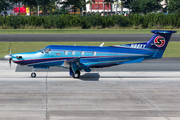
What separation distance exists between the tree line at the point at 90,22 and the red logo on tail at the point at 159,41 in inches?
1759

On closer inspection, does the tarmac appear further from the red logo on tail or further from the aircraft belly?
the red logo on tail

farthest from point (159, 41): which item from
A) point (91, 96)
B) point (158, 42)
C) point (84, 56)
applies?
point (91, 96)

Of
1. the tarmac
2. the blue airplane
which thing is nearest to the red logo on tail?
the blue airplane

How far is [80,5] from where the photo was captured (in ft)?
371

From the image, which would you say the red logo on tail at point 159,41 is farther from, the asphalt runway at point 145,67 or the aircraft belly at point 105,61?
the asphalt runway at point 145,67

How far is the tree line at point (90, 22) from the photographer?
6328cm

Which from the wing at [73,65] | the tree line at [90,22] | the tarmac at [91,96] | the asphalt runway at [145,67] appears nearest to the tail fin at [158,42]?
the tarmac at [91,96]

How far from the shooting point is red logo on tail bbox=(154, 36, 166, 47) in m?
20.1

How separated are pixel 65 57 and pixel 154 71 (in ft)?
24.6

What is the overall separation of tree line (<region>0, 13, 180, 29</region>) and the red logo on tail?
1759 inches

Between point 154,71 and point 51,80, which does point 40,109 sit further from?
point 154,71

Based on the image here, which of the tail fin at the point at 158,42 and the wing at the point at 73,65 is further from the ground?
the tail fin at the point at 158,42

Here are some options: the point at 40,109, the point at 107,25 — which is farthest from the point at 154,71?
the point at 107,25

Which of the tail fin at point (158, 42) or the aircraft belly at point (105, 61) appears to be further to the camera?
the tail fin at point (158, 42)
